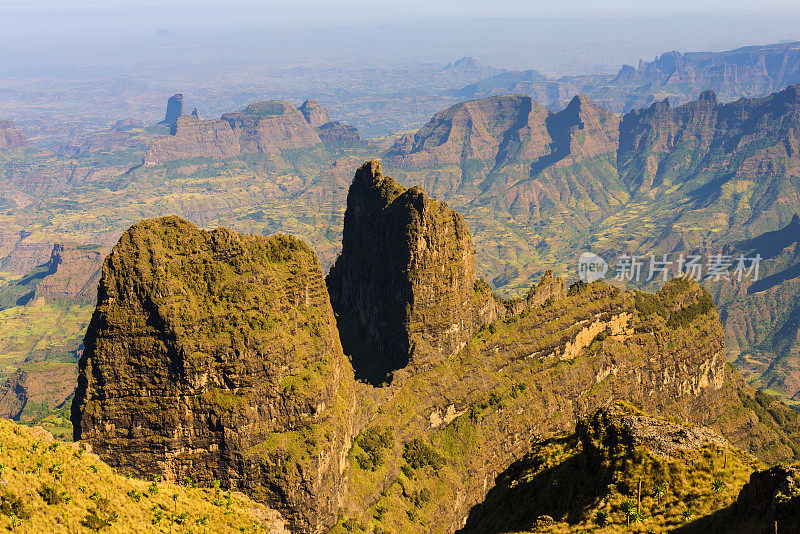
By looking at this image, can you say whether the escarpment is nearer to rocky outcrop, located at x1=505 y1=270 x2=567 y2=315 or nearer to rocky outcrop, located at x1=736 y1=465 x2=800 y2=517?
rocky outcrop, located at x1=505 y1=270 x2=567 y2=315

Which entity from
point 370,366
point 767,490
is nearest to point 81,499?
point 767,490

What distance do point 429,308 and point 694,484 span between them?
282ft

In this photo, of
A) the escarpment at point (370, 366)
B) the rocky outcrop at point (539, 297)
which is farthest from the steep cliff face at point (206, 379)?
the rocky outcrop at point (539, 297)

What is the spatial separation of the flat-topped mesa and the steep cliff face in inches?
1129

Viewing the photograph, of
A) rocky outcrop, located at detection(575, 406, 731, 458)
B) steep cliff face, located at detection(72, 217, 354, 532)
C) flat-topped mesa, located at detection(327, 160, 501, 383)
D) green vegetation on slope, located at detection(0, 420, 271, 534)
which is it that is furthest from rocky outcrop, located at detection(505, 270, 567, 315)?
rocky outcrop, located at detection(575, 406, 731, 458)

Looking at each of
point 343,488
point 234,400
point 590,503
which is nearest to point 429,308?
point 343,488

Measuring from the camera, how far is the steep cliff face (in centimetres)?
9306

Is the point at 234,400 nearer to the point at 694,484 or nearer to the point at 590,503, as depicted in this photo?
the point at 590,503

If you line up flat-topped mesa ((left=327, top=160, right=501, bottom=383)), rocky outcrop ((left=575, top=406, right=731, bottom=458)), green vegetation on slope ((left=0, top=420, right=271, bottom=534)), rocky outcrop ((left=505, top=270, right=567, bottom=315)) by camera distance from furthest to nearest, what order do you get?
rocky outcrop ((left=505, top=270, right=567, bottom=315)) → flat-topped mesa ((left=327, top=160, right=501, bottom=383)) → green vegetation on slope ((left=0, top=420, right=271, bottom=534)) → rocky outcrop ((left=575, top=406, right=731, bottom=458))

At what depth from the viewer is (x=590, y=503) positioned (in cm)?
5028

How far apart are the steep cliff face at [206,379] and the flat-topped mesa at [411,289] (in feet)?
94.1

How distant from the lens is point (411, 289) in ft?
427

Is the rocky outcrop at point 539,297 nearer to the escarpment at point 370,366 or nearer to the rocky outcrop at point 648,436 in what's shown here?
the escarpment at point 370,366

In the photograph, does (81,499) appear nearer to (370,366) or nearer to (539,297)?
(370,366)
